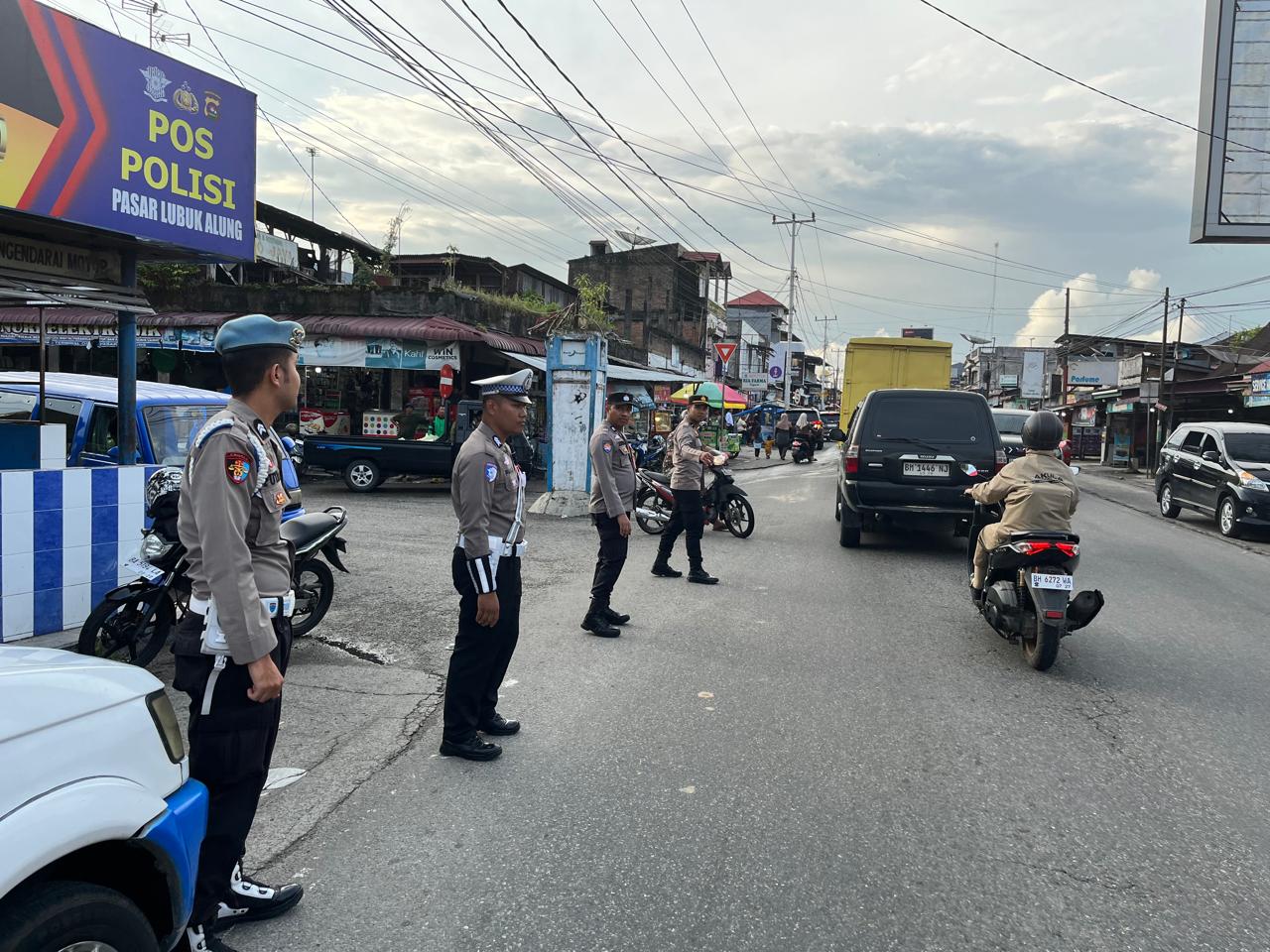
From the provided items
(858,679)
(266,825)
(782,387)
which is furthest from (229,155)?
(782,387)

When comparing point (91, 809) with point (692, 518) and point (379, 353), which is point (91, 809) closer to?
point (692, 518)

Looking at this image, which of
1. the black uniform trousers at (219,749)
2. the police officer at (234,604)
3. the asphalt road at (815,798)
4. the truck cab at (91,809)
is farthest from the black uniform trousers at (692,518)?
the truck cab at (91,809)

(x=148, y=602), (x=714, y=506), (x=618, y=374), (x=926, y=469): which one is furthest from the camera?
(x=618, y=374)

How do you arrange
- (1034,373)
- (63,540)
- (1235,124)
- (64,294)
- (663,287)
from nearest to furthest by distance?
(63,540) < (64,294) < (1235,124) < (663,287) < (1034,373)

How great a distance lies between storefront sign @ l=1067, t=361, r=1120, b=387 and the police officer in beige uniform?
1769 inches

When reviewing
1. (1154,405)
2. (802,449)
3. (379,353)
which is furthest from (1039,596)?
(1154,405)

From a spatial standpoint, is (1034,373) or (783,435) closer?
(783,435)

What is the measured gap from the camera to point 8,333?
1961cm

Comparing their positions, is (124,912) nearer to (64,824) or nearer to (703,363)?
(64,824)

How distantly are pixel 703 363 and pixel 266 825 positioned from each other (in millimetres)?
48294

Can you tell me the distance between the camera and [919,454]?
9.88 m

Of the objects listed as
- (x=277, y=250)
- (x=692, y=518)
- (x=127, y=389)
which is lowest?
(x=692, y=518)

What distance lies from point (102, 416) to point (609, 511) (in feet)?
14.8

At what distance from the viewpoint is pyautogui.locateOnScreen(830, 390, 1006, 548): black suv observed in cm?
976
